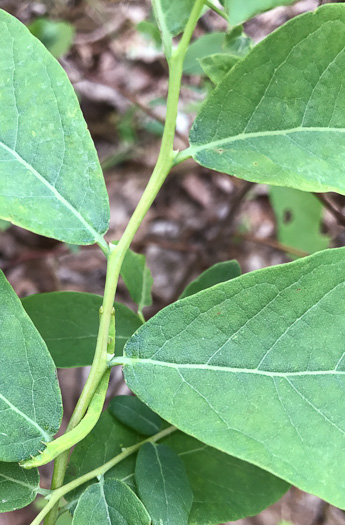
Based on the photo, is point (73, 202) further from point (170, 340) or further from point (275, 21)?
point (275, 21)

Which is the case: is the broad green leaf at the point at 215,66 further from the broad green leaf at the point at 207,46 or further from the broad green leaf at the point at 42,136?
the broad green leaf at the point at 207,46

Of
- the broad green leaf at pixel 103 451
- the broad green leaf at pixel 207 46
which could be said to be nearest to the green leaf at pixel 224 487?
the broad green leaf at pixel 103 451

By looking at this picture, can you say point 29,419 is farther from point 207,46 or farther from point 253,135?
point 207,46

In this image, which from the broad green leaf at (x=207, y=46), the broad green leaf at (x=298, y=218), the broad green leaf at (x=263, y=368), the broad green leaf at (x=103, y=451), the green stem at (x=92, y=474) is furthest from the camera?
the broad green leaf at (x=298, y=218)

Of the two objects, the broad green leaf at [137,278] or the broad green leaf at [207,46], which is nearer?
the broad green leaf at [137,278]

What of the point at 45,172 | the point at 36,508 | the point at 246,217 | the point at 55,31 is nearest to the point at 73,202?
the point at 45,172

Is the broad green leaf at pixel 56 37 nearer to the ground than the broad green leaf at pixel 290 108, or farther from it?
nearer to the ground
